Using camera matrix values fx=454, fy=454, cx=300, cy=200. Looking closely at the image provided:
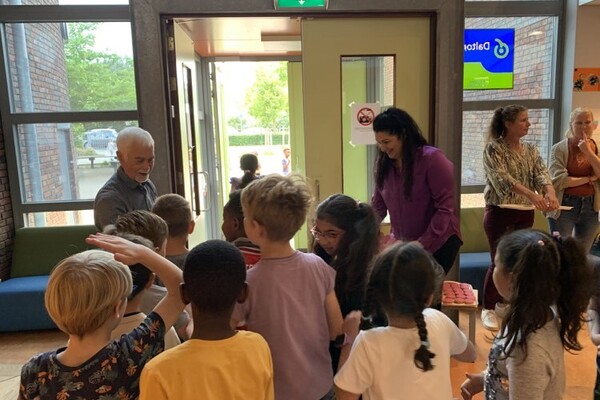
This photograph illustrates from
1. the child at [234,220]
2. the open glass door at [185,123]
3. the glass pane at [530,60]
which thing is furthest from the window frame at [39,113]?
the glass pane at [530,60]

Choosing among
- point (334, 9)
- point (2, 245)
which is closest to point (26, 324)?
point (2, 245)

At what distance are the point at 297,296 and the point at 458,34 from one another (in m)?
2.88

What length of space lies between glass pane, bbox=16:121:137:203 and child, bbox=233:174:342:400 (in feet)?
9.10

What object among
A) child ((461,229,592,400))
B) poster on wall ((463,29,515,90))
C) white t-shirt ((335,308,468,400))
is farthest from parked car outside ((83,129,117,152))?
child ((461,229,592,400))

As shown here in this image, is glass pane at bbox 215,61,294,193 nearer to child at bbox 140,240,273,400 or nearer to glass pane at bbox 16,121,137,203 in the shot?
glass pane at bbox 16,121,137,203

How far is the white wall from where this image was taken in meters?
3.82

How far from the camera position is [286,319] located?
4.43 ft

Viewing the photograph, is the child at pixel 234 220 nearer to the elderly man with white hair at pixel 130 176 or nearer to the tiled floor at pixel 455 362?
the elderly man with white hair at pixel 130 176

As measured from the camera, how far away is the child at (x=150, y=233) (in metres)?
1.55

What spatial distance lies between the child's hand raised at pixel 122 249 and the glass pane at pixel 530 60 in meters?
3.40

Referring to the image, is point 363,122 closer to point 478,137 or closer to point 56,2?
point 478,137

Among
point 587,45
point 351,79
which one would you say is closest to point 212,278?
point 351,79

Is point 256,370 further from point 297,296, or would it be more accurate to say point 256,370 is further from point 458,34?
point 458,34

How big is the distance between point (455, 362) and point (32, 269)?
11.1 feet
